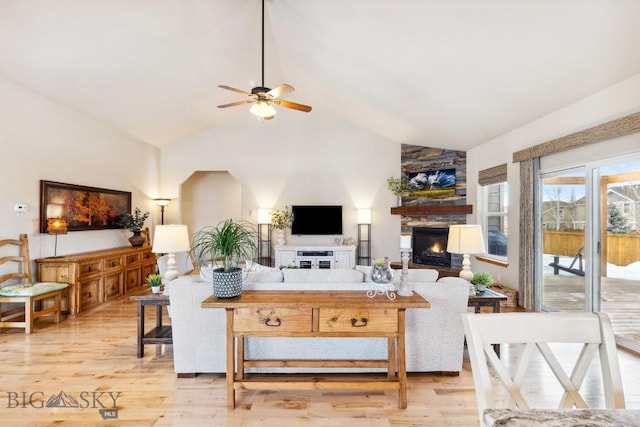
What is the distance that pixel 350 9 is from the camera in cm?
313

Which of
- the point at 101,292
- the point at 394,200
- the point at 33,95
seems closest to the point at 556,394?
the point at 394,200

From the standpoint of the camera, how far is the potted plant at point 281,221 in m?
6.81

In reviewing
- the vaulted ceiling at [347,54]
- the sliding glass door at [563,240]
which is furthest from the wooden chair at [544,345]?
the sliding glass door at [563,240]

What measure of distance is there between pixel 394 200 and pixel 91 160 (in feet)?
18.8

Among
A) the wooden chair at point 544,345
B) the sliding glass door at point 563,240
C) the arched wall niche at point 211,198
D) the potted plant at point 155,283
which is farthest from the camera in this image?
the arched wall niche at point 211,198

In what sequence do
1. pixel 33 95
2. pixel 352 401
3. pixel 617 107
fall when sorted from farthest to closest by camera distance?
pixel 33 95
pixel 617 107
pixel 352 401

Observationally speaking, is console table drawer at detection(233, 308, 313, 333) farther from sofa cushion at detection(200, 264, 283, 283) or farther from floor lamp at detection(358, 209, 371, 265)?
floor lamp at detection(358, 209, 371, 265)

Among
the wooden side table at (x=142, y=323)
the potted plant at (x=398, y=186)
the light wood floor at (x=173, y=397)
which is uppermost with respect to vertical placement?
the potted plant at (x=398, y=186)

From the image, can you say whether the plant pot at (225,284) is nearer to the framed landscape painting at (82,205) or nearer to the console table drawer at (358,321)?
the console table drawer at (358,321)

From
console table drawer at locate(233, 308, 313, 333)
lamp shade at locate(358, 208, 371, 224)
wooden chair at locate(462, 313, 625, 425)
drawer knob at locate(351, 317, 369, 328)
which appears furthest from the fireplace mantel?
wooden chair at locate(462, 313, 625, 425)

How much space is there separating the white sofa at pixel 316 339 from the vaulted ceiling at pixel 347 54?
7.56ft

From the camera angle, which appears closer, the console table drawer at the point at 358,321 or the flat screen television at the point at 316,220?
the console table drawer at the point at 358,321

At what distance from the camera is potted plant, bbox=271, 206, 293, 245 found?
22.3 feet

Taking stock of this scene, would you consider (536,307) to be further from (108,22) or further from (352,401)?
(108,22)
